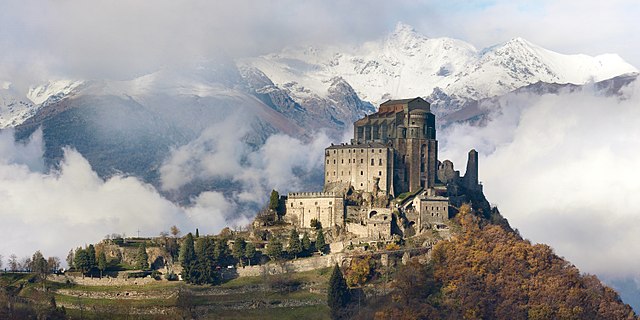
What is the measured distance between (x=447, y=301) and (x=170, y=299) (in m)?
31.8

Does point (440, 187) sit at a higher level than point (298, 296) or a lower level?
higher

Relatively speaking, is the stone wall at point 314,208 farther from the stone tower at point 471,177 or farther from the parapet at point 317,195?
the stone tower at point 471,177

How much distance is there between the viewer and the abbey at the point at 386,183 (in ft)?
591

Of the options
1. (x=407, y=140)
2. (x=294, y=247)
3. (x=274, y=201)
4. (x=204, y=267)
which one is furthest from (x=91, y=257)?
(x=407, y=140)

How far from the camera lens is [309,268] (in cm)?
17650

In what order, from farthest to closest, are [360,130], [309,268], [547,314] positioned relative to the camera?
[360,130]
[309,268]
[547,314]

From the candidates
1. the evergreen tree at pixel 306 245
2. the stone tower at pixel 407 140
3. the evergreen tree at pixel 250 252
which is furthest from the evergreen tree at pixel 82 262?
the stone tower at pixel 407 140

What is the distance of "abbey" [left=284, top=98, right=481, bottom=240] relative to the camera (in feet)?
591

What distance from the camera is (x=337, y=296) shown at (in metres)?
166

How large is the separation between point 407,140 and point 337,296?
29.9 metres

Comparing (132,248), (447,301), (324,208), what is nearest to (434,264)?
(447,301)

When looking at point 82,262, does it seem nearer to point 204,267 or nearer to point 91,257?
point 91,257

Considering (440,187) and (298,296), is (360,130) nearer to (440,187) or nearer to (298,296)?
(440,187)

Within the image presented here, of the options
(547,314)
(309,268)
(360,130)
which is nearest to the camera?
(547,314)
